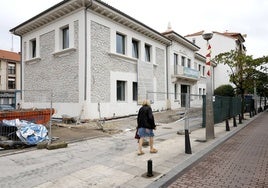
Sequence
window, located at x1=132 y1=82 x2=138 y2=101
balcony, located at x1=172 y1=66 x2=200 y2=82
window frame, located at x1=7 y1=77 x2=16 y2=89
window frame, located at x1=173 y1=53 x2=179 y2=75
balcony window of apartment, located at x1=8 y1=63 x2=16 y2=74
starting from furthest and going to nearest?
balcony window of apartment, located at x1=8 y1=63 x2=16 y2=74, window frame, located at x1=7 y1=77 x2=16 y2=89, window frame, located at x1=173 y1=53 x2=179 y2=75, balcony, located at x1=172 y1=66 x2=200 y2=82, window, located at x1=132 y1=82 x2=138 y2=101

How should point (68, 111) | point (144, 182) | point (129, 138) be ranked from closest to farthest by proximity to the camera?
1. point (144, 182)
2. point (129, 138)
3. point (68, 111)

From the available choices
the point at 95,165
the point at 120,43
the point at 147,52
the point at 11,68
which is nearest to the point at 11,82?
the point at 11,68

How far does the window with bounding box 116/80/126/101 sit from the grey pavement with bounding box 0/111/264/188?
8351 millimetres

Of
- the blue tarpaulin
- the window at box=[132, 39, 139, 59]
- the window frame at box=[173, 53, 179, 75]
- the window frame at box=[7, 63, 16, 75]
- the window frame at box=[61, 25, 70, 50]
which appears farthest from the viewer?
the window frame at box=[7, 63, 16, 75]

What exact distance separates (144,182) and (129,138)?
16.9 feet

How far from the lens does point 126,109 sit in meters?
17.0

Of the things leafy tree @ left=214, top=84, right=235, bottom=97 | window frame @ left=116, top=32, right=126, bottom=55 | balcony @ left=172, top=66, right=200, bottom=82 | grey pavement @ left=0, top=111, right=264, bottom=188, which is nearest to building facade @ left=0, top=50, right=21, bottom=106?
balcony @ left=172, top=66, right=200, bottom=82

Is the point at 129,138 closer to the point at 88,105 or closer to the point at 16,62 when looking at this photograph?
the point at 88,105

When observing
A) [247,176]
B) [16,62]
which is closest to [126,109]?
[247,176]

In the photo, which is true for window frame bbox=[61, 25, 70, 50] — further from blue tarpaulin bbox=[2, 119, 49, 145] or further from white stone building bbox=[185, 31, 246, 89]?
white stone building bbox=[185, 31, 246, 89]

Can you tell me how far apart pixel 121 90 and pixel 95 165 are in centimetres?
1140

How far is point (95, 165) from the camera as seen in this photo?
5.90 m

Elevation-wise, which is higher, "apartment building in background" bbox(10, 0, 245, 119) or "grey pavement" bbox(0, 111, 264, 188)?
"apartment building in background" bbox(10, 0, 245, 119)

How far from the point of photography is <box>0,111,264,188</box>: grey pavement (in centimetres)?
473
